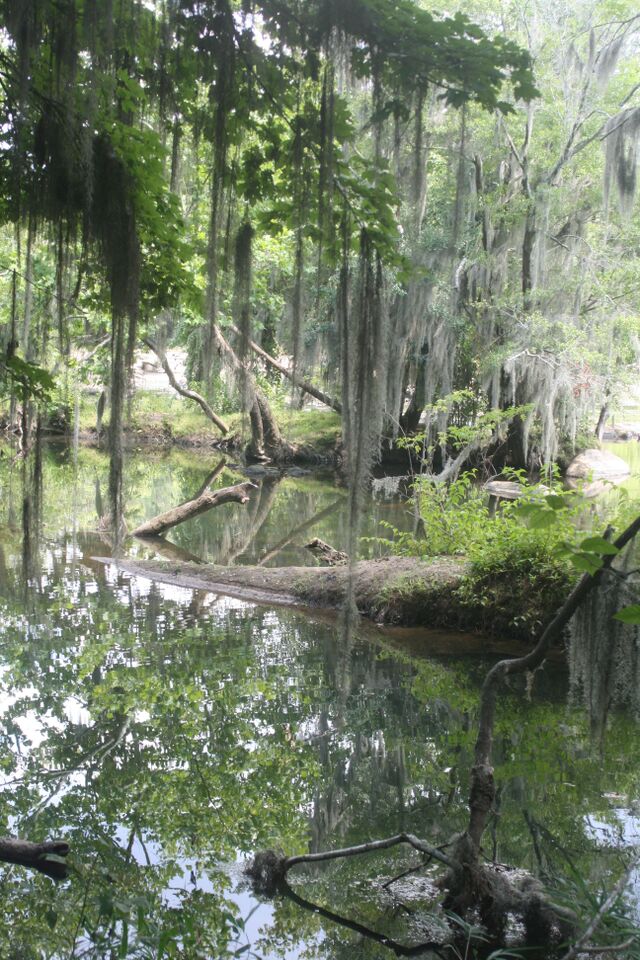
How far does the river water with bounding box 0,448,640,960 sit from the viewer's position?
3.13 meters

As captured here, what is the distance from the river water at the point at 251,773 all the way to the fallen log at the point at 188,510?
11.7ft

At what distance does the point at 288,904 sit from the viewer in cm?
330

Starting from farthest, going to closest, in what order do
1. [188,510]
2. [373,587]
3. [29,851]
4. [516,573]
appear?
[188,510]
[373,587]
[516,573]
[29,851]

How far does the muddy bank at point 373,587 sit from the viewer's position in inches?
293

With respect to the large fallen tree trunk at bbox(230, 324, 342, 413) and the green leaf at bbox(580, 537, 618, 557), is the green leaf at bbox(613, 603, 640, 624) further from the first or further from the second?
the large fallen tree trunk at bbox(230, 324, 342, 413)

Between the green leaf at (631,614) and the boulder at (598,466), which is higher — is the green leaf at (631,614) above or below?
above

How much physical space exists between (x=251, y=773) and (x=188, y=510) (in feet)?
24.6

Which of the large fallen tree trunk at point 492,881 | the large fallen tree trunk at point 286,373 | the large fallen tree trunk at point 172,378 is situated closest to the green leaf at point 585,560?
the large fallen tree trunk at point 492,881

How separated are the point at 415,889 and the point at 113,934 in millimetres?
1204

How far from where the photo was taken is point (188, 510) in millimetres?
11633

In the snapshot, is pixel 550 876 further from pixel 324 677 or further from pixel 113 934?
pixel 324 677

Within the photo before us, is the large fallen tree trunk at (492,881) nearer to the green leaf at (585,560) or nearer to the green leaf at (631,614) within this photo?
the green leaf at (585,560)

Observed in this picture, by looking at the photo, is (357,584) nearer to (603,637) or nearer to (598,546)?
(603,637)

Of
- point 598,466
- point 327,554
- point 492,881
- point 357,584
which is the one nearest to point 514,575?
point 357,584
